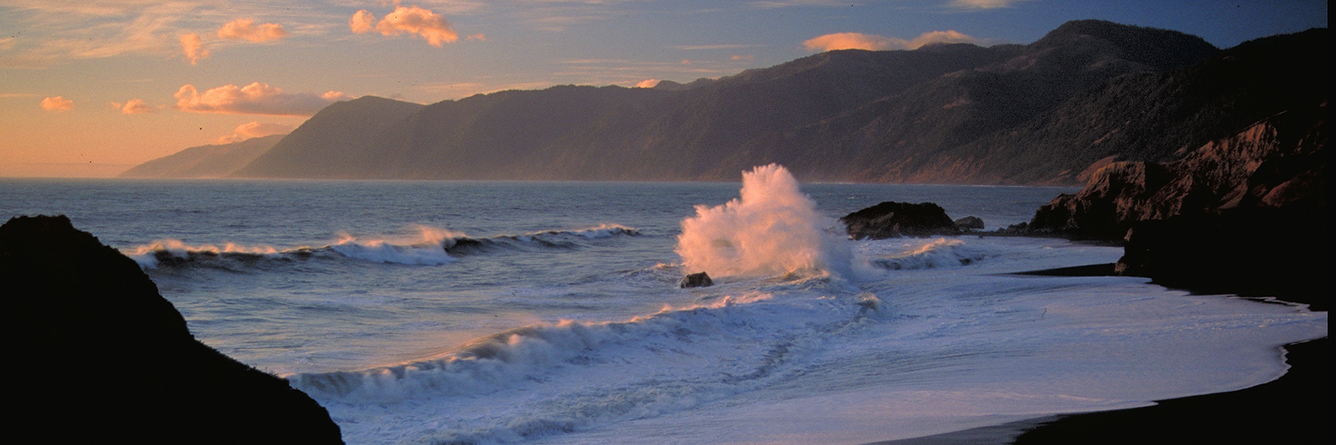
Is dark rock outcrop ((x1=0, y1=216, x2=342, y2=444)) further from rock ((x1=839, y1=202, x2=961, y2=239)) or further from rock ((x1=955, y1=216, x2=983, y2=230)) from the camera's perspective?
rock ((x1=955, y1=216, x2=983, y2=230))

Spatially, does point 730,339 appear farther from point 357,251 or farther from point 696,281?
point 357,251

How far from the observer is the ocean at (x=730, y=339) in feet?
20.1

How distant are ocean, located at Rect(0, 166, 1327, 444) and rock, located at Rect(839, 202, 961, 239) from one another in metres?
7.71

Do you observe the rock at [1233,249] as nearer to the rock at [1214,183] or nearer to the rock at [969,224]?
the rock at [1214,183]

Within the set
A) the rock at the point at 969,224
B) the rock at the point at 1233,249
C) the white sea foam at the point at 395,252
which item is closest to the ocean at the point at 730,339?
the rock at the point at 1233,249

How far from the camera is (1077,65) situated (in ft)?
534

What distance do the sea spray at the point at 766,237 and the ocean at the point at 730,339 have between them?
0.25 ft

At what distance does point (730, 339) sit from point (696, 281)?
19.7ft

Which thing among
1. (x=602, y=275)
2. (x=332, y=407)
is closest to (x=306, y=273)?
(x=602, y=275)

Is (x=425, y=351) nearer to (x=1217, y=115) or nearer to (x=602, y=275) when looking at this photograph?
(x=602, y=275)

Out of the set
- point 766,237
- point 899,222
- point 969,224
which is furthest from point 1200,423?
point 969,224

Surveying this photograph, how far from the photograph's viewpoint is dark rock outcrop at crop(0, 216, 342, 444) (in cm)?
272

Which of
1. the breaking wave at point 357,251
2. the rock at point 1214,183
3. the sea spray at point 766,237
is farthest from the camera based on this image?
the breaking wave at point 357,251

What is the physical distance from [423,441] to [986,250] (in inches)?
723
